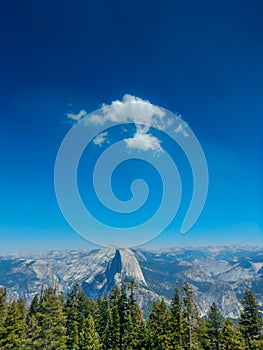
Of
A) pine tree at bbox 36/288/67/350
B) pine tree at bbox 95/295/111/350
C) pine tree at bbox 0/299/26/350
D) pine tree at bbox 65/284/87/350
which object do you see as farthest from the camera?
pine tree at bbox 95/295/111/350

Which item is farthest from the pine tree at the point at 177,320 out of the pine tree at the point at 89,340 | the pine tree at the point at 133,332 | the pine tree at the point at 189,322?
the pine tree at the point at 89,340

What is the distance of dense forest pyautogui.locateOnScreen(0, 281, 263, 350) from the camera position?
104 ft

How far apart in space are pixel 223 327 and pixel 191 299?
15.2 feet

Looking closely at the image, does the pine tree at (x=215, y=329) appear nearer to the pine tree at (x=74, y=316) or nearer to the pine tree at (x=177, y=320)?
the pine tree at (x=177, y=320)

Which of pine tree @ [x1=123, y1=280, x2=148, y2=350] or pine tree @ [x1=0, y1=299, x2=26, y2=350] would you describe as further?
pine tree @ [x1=123, y1=280, x2=148, y2=350]

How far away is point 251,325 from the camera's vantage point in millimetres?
32719

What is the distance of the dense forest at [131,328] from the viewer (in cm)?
3177

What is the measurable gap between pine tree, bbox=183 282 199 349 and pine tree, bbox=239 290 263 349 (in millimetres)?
5649

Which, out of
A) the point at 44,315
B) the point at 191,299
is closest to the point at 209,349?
the point at 191,299

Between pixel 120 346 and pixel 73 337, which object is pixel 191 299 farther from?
pixel 73 337

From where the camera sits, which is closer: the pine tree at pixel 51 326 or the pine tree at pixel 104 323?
the pine tree at pixel 51 326

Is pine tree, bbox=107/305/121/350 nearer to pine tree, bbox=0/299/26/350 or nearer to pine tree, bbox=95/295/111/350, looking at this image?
pine tree, bbox=95/295/111/350

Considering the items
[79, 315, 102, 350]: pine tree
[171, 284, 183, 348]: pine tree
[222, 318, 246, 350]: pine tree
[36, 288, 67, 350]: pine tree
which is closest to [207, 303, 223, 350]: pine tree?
[222, 318, 246, 350]: pine tree

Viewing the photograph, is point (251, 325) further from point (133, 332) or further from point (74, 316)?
point (74, 316)
